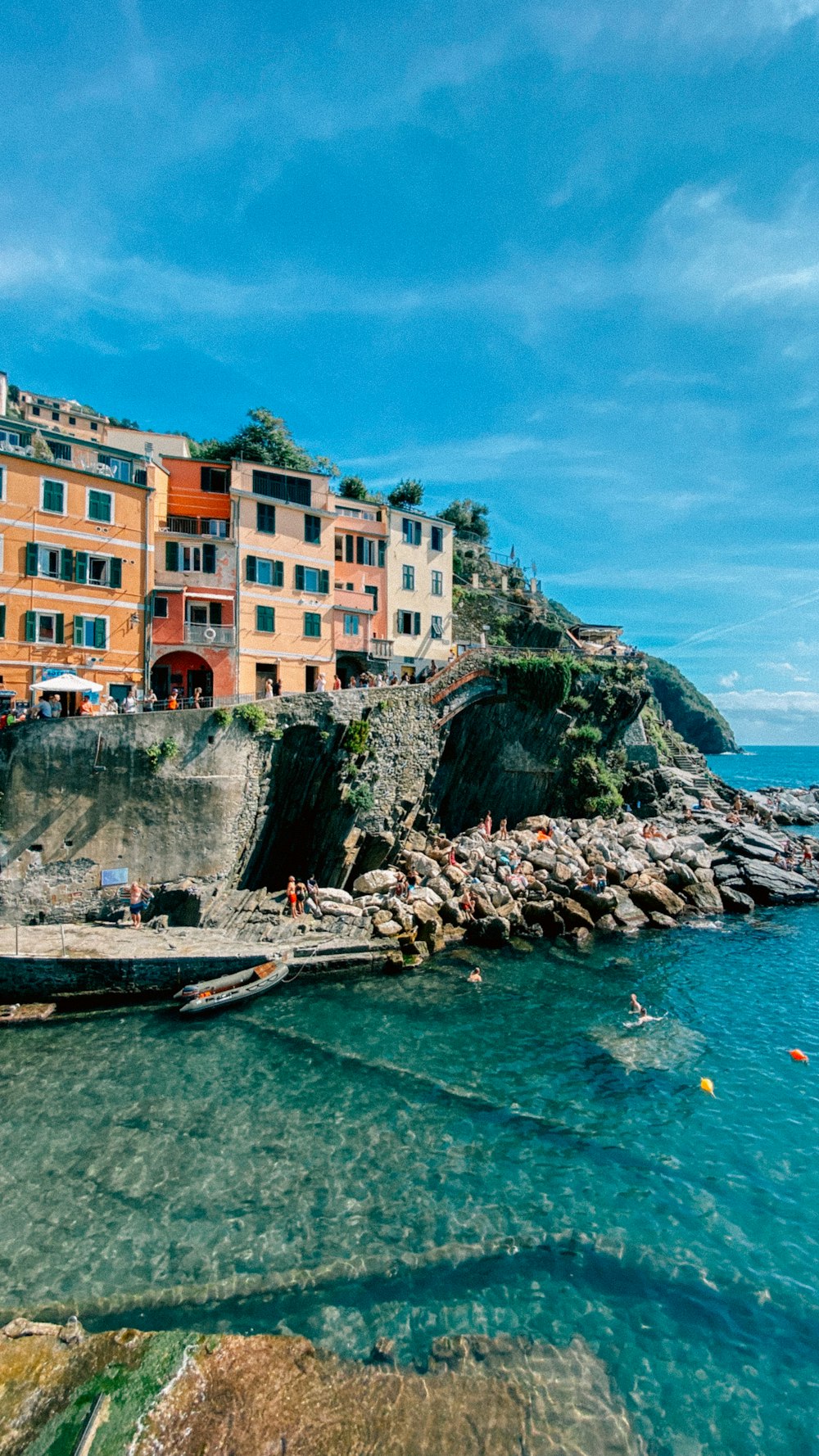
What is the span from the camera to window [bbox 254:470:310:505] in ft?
103

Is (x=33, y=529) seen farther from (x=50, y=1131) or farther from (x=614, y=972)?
(x=614, y=972)

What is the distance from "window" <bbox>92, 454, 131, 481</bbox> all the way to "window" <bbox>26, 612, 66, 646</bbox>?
23.3ft

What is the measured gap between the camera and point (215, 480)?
31.9 metres

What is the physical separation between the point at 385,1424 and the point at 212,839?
17854 millimetres

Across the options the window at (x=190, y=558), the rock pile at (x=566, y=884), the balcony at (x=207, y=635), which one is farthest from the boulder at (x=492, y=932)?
the window at (x=190, y=558)

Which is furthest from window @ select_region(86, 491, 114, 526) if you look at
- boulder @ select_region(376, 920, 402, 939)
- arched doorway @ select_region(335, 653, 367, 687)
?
boulder @ select_region(376, 920, 402, 939)

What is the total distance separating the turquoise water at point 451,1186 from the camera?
8.75m

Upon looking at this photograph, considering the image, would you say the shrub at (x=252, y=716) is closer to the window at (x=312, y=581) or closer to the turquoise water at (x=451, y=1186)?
the window at (x=312, y=581)

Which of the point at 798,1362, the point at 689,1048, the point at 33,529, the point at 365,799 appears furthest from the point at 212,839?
the point at 798,1362

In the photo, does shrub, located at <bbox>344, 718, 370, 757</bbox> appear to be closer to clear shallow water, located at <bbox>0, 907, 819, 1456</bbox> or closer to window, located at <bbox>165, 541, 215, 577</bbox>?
window, located at <bbox>165, 541, 215, 577</bbox>

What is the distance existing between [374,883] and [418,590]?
1828 cm

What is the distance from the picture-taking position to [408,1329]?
28.2ft

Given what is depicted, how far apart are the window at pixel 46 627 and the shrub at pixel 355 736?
1214 centimetres

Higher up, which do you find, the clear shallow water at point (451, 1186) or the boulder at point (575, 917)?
the boulder at point (575, 917)
